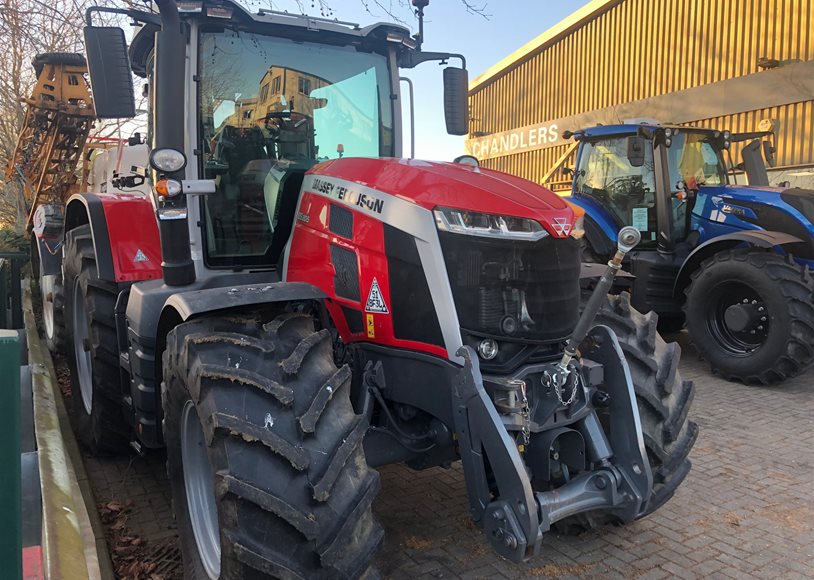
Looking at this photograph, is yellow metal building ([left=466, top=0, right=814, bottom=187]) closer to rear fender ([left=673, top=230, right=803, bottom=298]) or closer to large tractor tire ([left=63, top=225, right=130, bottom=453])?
rear fender ([left=673, top=230, right=803, bottom=298])

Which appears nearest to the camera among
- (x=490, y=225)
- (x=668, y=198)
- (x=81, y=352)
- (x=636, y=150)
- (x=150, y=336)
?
(x=490, y=225)

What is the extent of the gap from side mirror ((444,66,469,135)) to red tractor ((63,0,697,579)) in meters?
0.30

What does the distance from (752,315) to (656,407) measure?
3.71 m

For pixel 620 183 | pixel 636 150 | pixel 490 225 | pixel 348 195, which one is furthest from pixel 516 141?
pixel 490 225

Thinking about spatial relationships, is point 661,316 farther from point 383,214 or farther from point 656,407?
point 383,214

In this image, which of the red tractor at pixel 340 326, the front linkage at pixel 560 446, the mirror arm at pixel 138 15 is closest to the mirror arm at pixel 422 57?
the red tractor at pixel 340 326

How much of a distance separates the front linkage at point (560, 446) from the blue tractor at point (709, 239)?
3803 millimetres

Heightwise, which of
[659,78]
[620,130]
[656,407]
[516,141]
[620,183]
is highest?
[659,78]

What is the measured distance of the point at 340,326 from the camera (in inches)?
122

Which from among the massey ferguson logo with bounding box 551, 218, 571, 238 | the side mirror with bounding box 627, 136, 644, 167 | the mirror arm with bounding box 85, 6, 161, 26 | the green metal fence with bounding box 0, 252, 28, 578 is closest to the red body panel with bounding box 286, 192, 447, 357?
the massey ferguson logo with bounding box 551, 218, 571, 238

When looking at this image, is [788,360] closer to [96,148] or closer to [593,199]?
[593,199]

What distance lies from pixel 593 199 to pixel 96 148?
7073 millimetres

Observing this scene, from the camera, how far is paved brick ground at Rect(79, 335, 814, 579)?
10.3ft

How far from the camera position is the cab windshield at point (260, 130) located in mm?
3420
